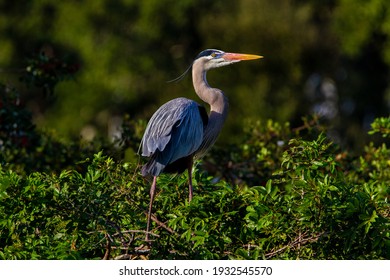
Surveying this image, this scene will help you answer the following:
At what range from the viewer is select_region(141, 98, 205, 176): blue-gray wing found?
7997 mm

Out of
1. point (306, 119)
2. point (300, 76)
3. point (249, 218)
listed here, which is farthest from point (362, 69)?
point (249, 218)

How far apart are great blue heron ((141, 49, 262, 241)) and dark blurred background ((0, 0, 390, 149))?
1392 centimetres

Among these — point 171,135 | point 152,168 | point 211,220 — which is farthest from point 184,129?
point 211,220

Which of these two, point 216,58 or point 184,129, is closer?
point 184,129

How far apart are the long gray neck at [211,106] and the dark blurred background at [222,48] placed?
13.9m

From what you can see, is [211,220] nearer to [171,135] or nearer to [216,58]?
[171,135]

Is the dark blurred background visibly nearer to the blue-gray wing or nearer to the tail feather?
the blue-gray wing

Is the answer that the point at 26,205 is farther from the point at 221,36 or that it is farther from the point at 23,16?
the point at 23,16

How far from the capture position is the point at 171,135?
8195mm

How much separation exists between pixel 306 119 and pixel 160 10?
52.4 ft

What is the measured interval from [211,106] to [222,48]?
1540 centimetres

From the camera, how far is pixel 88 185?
722cm

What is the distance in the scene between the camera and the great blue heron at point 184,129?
802 cm

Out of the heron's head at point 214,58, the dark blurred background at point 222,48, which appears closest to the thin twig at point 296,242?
the heron's head at point 214,58
